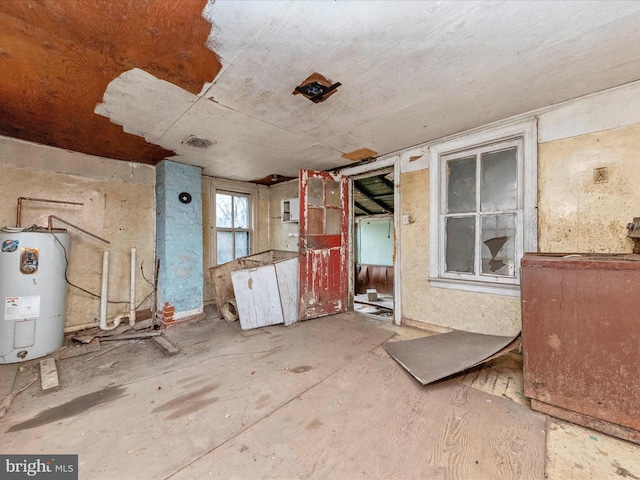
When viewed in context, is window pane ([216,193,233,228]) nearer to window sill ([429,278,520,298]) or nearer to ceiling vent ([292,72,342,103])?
ceiling vent ([292,72,342,103])

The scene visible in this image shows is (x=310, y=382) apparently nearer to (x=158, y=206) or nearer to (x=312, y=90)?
(x=312, y=90)

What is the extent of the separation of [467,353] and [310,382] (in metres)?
1.33

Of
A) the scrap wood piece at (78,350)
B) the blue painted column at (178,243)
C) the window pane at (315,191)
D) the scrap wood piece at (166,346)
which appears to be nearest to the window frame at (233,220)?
the blue painted column at (178,243)

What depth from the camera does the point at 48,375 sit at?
208 cm

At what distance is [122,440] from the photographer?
1405 mm

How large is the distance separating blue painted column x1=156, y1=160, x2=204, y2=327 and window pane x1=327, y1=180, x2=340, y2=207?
1.97 meters

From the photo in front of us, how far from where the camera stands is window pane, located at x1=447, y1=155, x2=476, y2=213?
2836 millimetres

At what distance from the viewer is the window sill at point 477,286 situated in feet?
8.19

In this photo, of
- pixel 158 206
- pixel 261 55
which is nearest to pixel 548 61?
pixel 261 55

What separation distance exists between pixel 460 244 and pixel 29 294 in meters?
4.47

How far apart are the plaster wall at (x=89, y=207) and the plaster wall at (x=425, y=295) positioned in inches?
142

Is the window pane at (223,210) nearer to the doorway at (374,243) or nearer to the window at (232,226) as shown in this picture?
the window at (232,226)

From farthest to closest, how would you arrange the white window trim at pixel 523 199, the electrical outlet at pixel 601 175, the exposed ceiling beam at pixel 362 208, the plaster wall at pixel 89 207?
the exposed ceiling beam at pixel 362 208 < the plaster wall at pixel 89 207 < the white window trim at pixel 523 199 < the electrical outlet at pixel 601 175

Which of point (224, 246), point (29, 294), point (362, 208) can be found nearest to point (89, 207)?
point (29, 294)
